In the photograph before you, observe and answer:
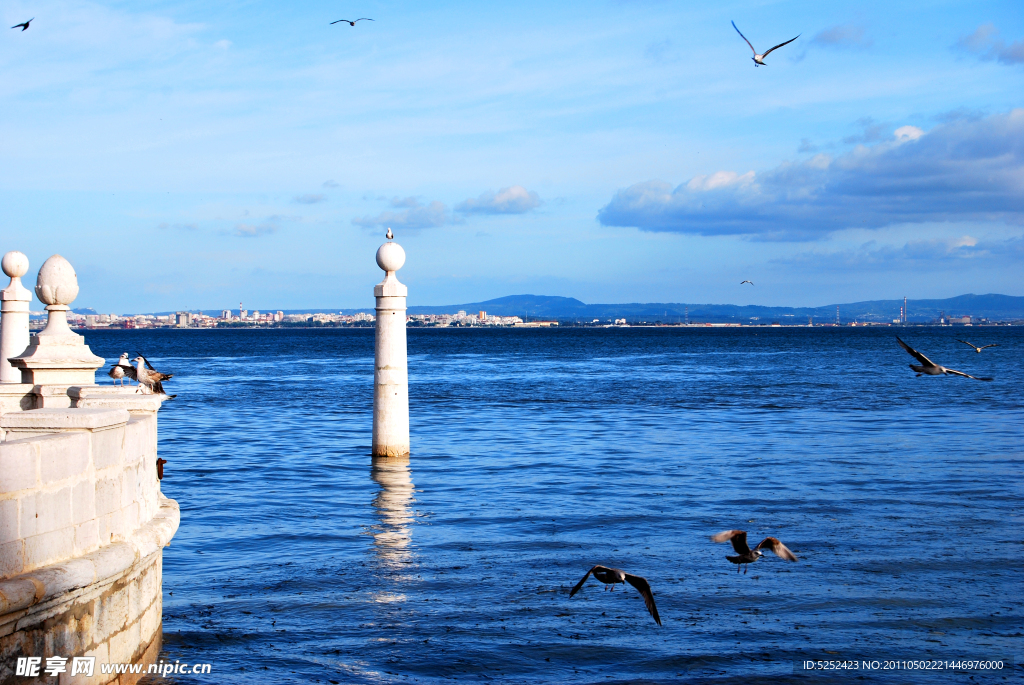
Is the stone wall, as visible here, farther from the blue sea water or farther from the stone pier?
the blue sea water

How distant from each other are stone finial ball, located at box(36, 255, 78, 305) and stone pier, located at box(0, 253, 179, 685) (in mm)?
2286

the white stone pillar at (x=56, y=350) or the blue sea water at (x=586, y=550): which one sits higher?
the white stone pillar at (x=56, y=350)

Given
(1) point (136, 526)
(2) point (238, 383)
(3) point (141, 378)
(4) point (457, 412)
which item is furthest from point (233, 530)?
(2) point (238, 383)

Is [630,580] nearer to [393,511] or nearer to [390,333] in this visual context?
[393,511]

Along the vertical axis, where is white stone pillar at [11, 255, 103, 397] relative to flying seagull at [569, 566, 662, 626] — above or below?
above

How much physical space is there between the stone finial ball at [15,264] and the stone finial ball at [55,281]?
Result: 9.31 m

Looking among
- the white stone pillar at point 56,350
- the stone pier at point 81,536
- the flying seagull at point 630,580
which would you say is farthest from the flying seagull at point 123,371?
the flying seagull at point 630,580

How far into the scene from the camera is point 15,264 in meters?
19.6

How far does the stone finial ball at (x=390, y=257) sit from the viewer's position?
1919 cm

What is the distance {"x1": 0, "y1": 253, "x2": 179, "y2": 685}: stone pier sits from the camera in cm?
575

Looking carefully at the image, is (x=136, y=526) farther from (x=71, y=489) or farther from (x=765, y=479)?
(x=765, y=479)

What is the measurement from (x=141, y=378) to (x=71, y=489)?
5.71 metres

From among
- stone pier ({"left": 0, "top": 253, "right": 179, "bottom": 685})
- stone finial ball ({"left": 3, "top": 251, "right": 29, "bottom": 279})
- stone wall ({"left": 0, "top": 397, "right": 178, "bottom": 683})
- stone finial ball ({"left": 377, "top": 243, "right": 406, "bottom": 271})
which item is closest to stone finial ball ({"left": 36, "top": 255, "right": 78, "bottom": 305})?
stone pier ({"left": 0, "top": 253, "right": 179, "bottom": 685})

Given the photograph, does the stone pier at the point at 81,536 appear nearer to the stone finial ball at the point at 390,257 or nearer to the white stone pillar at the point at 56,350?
the white stone pillar at the point at 56,350
